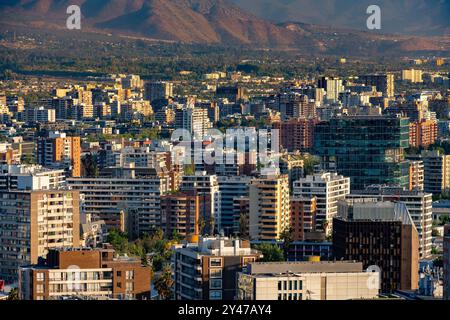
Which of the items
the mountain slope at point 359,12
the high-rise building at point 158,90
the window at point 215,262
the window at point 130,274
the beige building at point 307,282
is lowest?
the window at point 130,274

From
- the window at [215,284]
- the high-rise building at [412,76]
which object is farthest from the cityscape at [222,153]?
the high-rise building at [412,76]

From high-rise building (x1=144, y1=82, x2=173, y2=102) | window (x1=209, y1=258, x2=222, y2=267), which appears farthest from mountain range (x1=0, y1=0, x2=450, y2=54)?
window (x1=209, y1=258, x2=222, y2=267)

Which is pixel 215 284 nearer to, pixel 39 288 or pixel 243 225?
pixel 39 288

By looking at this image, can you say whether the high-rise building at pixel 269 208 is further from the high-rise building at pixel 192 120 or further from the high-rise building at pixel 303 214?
the high-rise building at pixel 192 120

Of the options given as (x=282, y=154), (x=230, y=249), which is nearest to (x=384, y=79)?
(x=282, y=154)

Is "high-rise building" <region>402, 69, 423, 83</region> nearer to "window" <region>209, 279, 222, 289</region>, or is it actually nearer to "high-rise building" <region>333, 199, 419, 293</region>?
"high-rise building" <region>333, 199, 419, 293</region>

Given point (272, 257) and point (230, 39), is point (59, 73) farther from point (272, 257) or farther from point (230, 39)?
point (272, 257)
